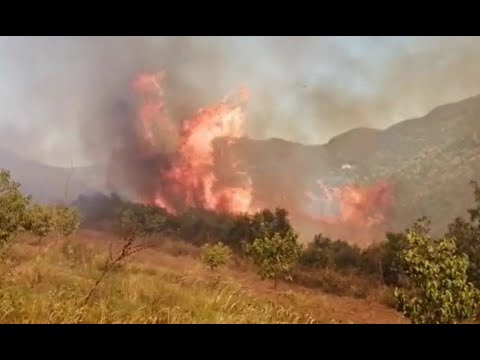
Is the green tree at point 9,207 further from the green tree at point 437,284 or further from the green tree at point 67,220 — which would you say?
the green tree at point 437,284

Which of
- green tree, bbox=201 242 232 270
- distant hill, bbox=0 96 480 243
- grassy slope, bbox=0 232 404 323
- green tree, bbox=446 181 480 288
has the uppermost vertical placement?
distant hill, bbox=0 96 480 243

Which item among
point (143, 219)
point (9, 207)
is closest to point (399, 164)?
point (143, 219)

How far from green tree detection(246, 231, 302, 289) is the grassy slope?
0.63 meters

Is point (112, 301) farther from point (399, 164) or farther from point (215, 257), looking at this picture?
point (399, 164)

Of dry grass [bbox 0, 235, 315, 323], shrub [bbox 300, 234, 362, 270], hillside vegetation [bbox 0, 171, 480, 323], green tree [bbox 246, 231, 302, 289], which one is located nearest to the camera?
dry grass [bbox 0, 235, 315, 323]

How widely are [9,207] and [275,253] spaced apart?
9476 millimetres

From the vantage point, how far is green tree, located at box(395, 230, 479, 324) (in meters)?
9.11

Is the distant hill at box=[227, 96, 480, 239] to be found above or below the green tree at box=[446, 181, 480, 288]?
above

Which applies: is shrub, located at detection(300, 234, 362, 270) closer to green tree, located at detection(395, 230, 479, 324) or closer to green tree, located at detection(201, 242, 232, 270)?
green tree, located at detection(201, 242, 232, 270)

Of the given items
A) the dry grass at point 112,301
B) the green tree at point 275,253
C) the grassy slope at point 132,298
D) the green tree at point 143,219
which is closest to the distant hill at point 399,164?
the green tree at point 143,219

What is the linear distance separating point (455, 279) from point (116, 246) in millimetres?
17055

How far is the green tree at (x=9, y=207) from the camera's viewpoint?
12.2 m

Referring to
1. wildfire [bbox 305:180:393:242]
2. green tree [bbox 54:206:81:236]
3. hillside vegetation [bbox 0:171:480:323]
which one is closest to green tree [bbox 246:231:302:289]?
hillside vegetation [bbox 0:171:480:323]
